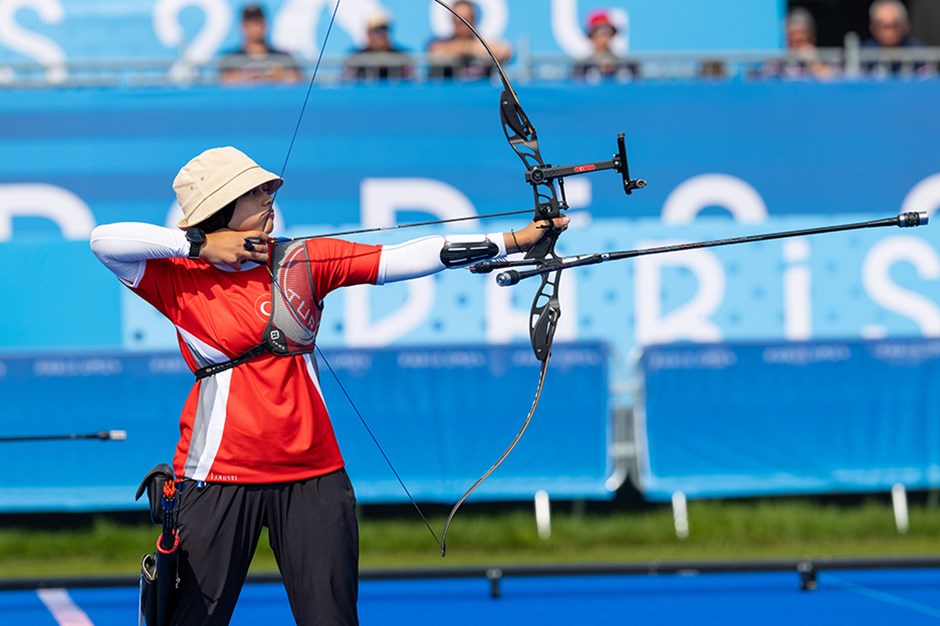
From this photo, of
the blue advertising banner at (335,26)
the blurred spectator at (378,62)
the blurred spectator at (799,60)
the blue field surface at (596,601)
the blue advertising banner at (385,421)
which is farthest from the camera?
the blue advertising banner at (335,26)

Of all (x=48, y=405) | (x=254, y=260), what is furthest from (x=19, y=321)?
(x=254, y=260)

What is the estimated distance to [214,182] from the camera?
366 cm

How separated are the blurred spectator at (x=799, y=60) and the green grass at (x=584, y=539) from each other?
8.99 ft

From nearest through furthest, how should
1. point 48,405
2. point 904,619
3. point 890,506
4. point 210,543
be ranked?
1. point 210,543
2. point 904,619
3. point 48,405
4. point 890,506

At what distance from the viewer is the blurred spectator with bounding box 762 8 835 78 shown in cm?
816

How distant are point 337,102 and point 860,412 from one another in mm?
3539

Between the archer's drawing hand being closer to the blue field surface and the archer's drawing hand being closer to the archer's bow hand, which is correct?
the archer's bow hand

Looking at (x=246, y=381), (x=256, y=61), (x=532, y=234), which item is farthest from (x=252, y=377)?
(x=256, y=61)

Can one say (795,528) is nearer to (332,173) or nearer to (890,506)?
(890,506)

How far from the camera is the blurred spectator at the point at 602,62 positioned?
8117 mm

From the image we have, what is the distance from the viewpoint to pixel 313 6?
938cm

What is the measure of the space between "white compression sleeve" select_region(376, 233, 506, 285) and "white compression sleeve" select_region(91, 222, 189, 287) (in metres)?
0.56

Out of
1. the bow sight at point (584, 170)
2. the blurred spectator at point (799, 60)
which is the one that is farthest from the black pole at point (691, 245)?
the blurred spectator at point (799, 60)

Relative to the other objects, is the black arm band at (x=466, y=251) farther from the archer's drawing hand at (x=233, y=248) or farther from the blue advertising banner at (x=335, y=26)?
the blue advertising banner at (x=335, y=26)
